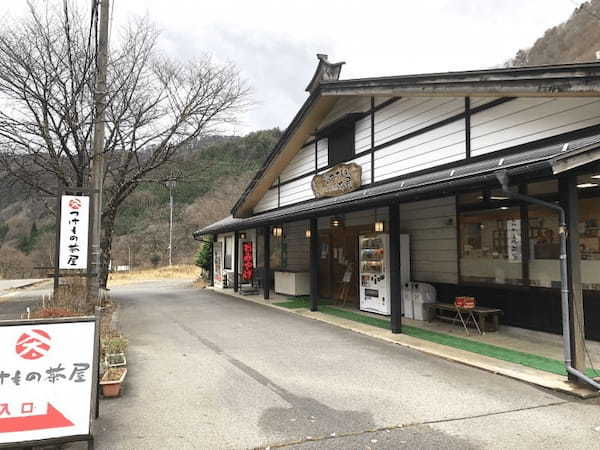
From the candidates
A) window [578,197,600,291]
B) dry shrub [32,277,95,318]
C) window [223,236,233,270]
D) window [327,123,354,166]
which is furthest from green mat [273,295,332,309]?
window [578,197,600,291]

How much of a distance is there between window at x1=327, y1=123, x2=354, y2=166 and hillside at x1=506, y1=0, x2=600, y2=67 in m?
28.0

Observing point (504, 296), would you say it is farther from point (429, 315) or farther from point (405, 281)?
point (405, 281)

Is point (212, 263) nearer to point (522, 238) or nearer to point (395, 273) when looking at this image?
point (395, 273)

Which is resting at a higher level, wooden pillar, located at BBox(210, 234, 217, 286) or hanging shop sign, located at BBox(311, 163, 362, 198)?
hanging shop sign, located at BBox(311, 163, 362, 198)

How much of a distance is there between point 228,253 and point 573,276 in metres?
15.3

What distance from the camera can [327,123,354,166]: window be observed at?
1080cm

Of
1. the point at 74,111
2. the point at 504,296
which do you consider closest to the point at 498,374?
the point at 504,296

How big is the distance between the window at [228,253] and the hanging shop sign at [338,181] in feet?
24.8

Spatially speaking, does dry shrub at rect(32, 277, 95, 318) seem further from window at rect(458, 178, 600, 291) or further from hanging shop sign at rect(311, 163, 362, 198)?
window at rect(458, 178, 600, 291)

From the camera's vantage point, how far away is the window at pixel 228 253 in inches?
736

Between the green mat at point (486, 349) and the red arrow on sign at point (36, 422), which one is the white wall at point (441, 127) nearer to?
the green mat at point (486, 349)

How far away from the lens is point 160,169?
16.6 metres

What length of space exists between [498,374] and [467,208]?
392 centimetres

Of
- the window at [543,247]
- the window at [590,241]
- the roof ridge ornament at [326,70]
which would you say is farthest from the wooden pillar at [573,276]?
the roof ridge ornament at [326,70]
